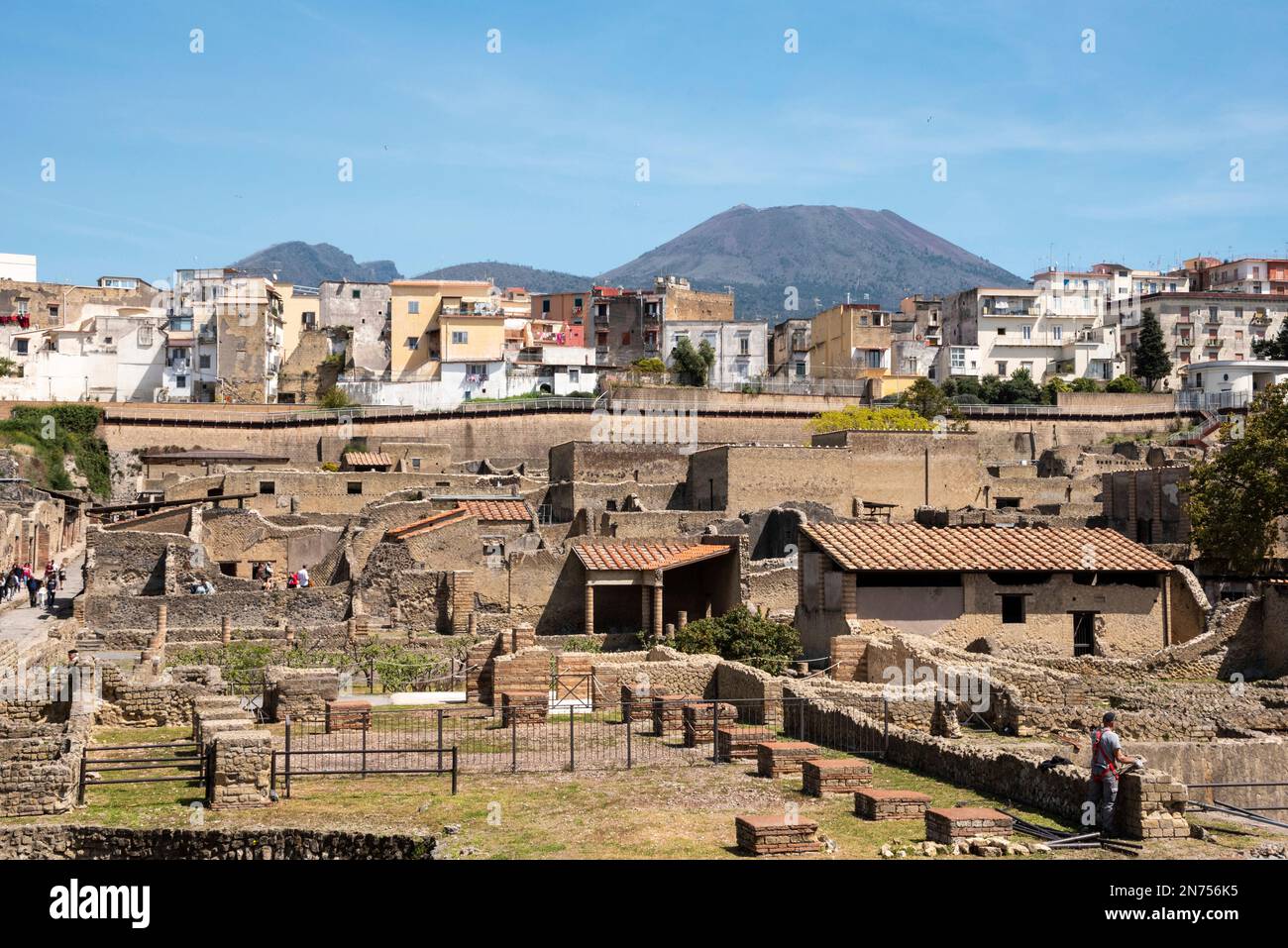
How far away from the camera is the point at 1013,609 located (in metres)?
29.7

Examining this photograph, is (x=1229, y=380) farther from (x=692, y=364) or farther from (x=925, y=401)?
(x=692, y=364)

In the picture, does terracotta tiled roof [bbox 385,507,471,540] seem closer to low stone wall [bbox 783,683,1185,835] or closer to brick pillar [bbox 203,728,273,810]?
low stone wall [bbox 783,683,1185,835]

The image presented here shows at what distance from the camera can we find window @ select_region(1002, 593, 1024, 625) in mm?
29578

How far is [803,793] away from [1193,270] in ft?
365

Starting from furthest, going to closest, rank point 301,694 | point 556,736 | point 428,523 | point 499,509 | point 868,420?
point 868,420
point 499,509
point 428,523
point 301,694
point 556,736

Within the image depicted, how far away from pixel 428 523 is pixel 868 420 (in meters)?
34.3

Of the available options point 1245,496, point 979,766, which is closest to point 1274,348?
point 1245,496

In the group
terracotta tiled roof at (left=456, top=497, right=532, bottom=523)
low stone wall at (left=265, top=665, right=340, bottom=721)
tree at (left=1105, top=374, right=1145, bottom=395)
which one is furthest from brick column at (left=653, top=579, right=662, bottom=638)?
tree at (left=1105, top=374, right=1145, bottom=395)

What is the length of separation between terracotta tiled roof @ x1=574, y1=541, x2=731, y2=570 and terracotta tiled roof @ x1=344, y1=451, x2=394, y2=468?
24473mm

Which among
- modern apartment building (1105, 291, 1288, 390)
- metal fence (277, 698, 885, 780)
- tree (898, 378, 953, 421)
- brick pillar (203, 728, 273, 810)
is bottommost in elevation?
metal fence (277, 698, 885, 780)

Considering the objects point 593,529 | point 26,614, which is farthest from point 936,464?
point 26,614

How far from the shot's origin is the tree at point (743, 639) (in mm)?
29094

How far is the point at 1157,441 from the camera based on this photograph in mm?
75312
